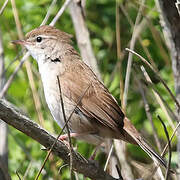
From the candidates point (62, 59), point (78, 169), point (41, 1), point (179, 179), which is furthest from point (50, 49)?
point (179, 179)

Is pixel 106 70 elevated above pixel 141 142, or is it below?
above

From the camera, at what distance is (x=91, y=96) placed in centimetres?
390

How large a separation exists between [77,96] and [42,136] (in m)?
1.11

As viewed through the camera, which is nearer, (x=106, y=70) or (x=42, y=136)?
(x=42, y=136)

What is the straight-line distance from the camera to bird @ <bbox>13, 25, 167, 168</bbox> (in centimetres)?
374

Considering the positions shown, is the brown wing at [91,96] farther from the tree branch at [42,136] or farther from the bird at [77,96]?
the tree branch at [42,136]

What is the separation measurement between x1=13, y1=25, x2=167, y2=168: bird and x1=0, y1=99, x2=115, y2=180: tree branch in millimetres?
478

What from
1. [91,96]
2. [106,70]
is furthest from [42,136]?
[106,70]

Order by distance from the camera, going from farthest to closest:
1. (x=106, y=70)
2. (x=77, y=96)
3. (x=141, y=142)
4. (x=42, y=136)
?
(x=106, y=70) → (x=77, y=96) → (x=141, y=142) → (x=42, y=136)

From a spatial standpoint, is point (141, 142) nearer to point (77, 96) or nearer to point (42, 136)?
point (77, 96)

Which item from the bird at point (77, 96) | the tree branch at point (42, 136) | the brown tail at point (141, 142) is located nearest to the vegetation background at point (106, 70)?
the bird at point (77, 96)

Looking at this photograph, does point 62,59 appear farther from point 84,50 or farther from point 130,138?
point 130,138

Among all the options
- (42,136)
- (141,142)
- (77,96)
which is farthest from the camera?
(77,96)

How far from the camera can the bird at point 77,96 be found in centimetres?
374
